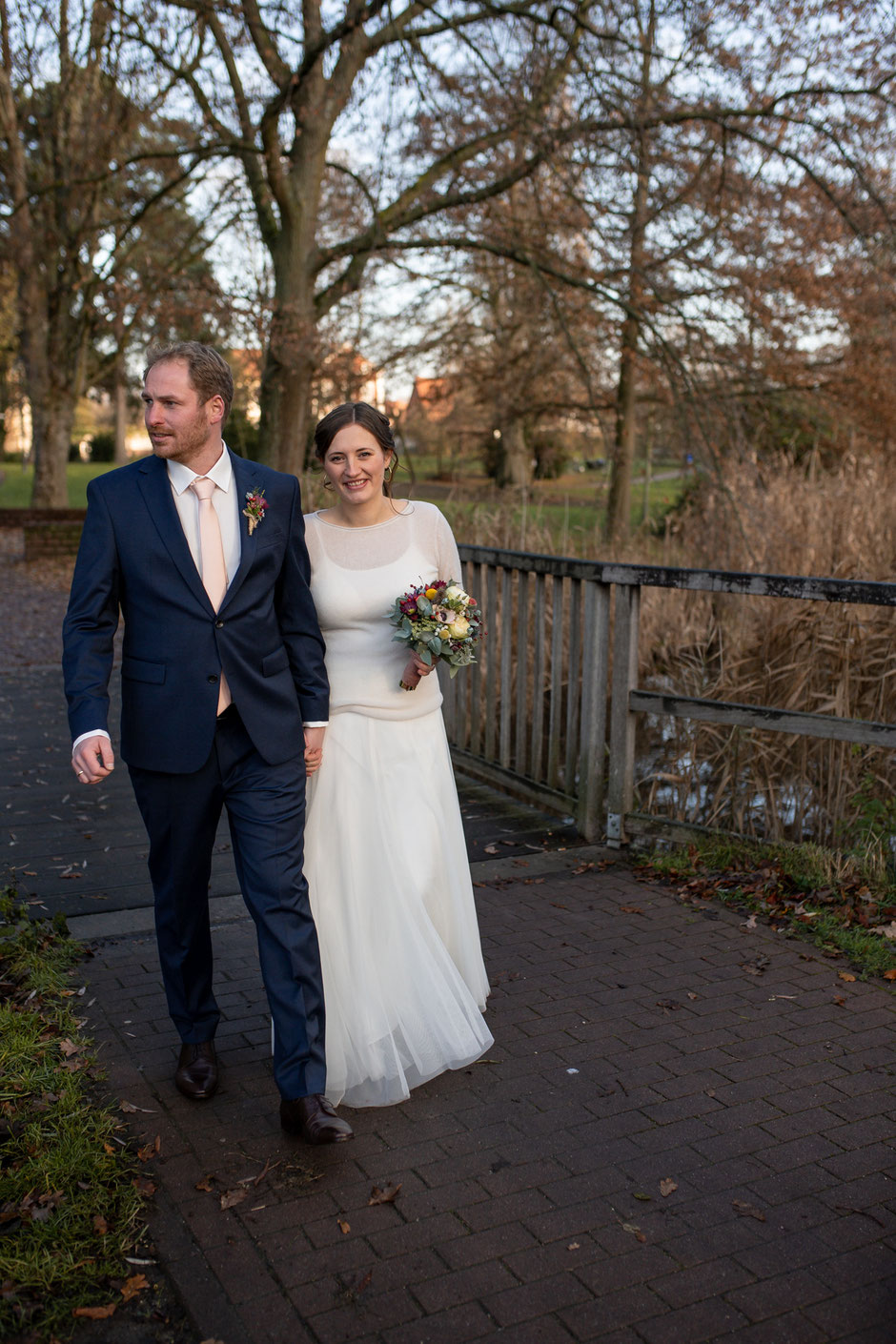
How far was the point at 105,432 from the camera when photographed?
207 ft

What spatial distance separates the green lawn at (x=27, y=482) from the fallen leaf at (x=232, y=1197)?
1372 inches

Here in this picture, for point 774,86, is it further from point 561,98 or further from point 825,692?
point 825,692

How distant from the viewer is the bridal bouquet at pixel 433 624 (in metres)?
4.02

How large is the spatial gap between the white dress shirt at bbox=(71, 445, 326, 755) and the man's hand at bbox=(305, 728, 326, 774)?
22.3 inches

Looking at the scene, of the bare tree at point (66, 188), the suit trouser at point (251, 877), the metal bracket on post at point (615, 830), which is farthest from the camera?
the bare tree at point (66, 188)

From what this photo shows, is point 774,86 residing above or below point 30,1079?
above

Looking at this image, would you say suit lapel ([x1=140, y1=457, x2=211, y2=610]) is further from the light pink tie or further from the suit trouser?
the suit trouser

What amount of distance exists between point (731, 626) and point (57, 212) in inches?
798

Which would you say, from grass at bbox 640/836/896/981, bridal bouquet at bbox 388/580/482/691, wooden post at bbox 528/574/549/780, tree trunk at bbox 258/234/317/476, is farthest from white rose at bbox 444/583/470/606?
tree trunk at bbox 258/234/317/476

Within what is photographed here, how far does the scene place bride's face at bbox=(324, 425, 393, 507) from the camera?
4.02 metres

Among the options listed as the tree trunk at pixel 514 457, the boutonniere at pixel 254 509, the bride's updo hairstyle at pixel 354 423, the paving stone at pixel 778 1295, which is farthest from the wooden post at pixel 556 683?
the tree trunk at pixel 514 457

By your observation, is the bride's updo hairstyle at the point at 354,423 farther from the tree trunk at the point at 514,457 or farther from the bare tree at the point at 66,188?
the tree trunk at the point at 514,457

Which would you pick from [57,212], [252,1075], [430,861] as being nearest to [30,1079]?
[252,1075]

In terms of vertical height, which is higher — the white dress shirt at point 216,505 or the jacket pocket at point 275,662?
the white dress shirt at point 216,505
